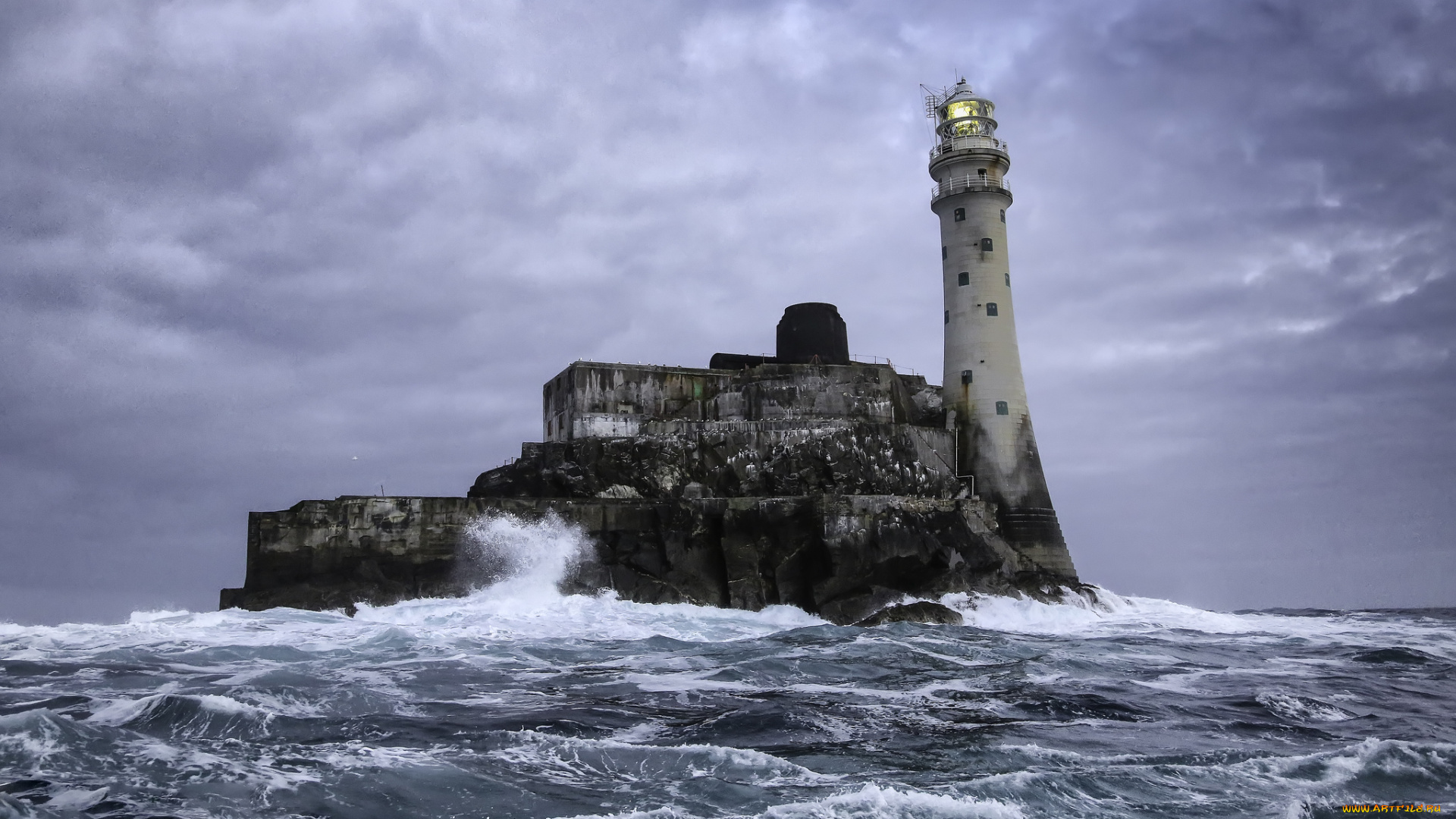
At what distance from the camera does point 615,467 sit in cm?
3003

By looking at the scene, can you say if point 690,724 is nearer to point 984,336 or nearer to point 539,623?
point 539,623

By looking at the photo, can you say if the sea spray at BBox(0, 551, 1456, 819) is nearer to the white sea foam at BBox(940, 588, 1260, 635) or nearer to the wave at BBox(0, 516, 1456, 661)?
the wave at BBox(0, 516, 1456, 661)

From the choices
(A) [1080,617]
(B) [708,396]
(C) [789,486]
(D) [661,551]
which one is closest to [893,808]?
(D) [661,551]

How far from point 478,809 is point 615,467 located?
2182 cm

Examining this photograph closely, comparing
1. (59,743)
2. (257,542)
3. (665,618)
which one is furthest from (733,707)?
(257,542)

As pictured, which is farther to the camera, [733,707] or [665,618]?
[665,618]

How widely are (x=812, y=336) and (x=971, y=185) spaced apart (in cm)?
765

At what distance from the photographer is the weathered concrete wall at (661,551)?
2517 centimetres

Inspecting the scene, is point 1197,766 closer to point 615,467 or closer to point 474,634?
point 474,634

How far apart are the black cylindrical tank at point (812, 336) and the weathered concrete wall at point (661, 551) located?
10.2m

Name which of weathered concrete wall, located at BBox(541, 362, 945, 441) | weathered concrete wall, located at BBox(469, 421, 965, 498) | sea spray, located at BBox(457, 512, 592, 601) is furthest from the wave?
weathered concrete wall, located at BBox(541, 362, 945, 441)

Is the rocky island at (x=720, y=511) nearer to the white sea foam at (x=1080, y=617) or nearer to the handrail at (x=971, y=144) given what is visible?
the white sea foam at (x=1080, y=617)

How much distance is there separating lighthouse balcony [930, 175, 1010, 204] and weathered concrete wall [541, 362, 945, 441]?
24.1ft

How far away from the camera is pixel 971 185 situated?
3672 cm
